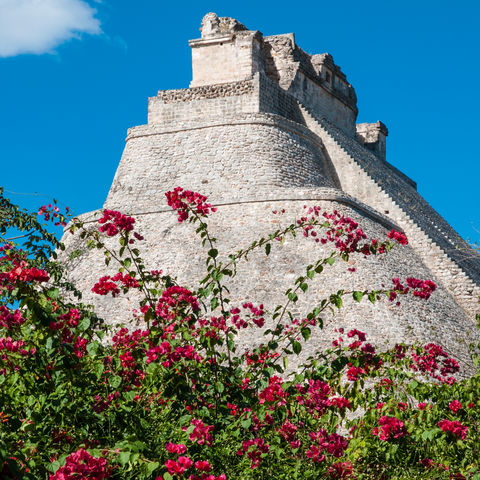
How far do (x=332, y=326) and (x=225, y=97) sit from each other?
10.3 meters

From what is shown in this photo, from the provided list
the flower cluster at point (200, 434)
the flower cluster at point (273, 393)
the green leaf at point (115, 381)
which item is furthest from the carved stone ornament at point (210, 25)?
the flower cluster at point (200, 434)

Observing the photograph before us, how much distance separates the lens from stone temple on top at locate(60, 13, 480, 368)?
13.7 m

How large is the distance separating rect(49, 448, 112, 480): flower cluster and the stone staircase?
11949 mm

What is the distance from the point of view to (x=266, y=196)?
1655 centimetres

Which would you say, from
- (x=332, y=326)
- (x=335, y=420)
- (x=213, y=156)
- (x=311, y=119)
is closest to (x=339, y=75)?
(x=311, y=119)

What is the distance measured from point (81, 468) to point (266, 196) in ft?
44.2

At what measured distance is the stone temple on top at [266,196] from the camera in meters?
13.7

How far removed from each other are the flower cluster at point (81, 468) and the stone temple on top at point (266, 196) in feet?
29.7

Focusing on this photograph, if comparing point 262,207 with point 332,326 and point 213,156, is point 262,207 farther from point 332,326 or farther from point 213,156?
point 332,326

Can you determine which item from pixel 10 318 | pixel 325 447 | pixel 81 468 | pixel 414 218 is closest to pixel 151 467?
pixel 81 468

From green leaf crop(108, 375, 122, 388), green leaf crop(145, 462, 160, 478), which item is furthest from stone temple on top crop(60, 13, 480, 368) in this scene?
green leaf crop(145, 462, 160, 478)

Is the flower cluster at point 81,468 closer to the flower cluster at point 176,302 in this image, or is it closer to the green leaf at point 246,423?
the green leaf at point 246,423

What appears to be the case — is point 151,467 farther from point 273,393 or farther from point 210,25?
point 210,25

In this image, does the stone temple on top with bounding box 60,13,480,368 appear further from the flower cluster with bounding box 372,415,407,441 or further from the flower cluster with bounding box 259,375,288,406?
the flower cluster with bounding box 259,375,288,406
